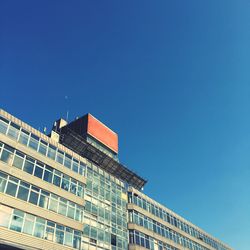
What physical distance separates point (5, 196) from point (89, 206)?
1181 centimetres

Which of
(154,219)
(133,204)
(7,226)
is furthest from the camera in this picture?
(154,219)

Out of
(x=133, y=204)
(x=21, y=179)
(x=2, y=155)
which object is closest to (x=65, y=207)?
(x=21, y=179)

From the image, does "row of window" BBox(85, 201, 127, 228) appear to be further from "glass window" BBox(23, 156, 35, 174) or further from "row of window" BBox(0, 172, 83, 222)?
"glass window" BBox(23, 156, 35, 174)

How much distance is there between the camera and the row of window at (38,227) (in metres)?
25.3

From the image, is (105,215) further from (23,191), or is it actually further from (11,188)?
(11,188)

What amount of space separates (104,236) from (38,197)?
10.7 m

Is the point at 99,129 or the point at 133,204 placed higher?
the point at 99,129

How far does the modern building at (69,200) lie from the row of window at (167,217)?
177 mm

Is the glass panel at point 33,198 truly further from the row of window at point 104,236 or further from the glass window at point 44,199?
the row of window at point 104,236

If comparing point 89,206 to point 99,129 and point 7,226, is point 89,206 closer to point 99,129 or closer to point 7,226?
point 7,226

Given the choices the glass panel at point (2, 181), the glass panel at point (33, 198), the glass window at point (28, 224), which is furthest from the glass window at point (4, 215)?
the glass panel at point (33, 198)

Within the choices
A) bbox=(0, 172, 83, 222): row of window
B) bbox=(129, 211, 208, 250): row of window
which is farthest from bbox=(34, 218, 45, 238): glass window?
bbox=(129, 211, 208, 250): row of window

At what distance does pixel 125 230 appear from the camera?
3909 centimetres

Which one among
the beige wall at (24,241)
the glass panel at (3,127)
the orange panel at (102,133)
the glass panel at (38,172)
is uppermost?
the orange panel at (102,133)
